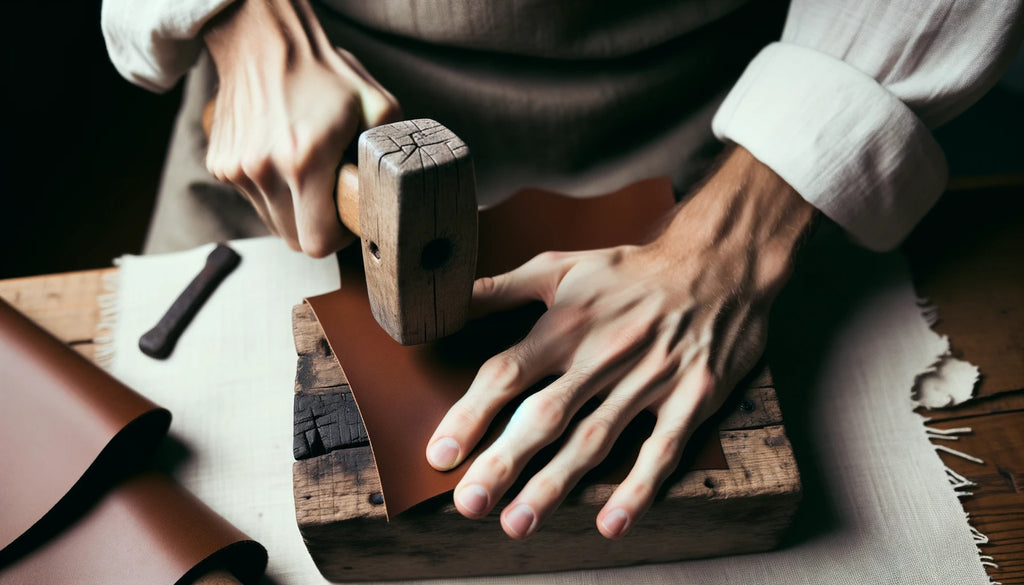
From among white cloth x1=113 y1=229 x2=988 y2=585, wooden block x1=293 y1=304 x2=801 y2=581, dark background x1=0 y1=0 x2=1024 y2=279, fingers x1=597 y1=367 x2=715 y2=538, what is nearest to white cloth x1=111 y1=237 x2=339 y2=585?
white cloth x1=113 y1=229 x2=988 y2=585

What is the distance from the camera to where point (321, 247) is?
2.68ft

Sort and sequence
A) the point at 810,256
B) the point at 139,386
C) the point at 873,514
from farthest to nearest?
1. the point at 810,256
2. the point at 139,386
3. the point at 873,514

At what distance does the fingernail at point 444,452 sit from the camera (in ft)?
2.31

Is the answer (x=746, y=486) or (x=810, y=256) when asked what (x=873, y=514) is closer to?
(x=746, y=486)

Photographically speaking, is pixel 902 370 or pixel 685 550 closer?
pixel 685 550

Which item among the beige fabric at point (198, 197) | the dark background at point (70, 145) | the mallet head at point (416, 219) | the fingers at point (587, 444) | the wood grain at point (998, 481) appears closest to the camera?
the mallet head at point (416, 219)

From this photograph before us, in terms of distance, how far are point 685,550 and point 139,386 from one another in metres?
0.63

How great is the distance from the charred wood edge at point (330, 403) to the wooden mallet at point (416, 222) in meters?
0.11

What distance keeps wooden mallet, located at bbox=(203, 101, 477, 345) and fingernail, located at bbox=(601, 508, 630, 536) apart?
226mm

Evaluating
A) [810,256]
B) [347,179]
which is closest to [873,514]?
[810,256]

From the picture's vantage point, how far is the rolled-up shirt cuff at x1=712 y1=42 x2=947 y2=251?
2.65 ft

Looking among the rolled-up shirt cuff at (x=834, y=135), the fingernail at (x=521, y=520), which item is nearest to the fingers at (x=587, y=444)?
the fingernail at (x=521, y=520)

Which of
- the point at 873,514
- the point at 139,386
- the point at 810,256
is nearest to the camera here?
the point at 873,514

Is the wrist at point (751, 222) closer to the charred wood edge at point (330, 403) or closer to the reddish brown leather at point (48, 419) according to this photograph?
the charred wood edge at point (330, 403)
